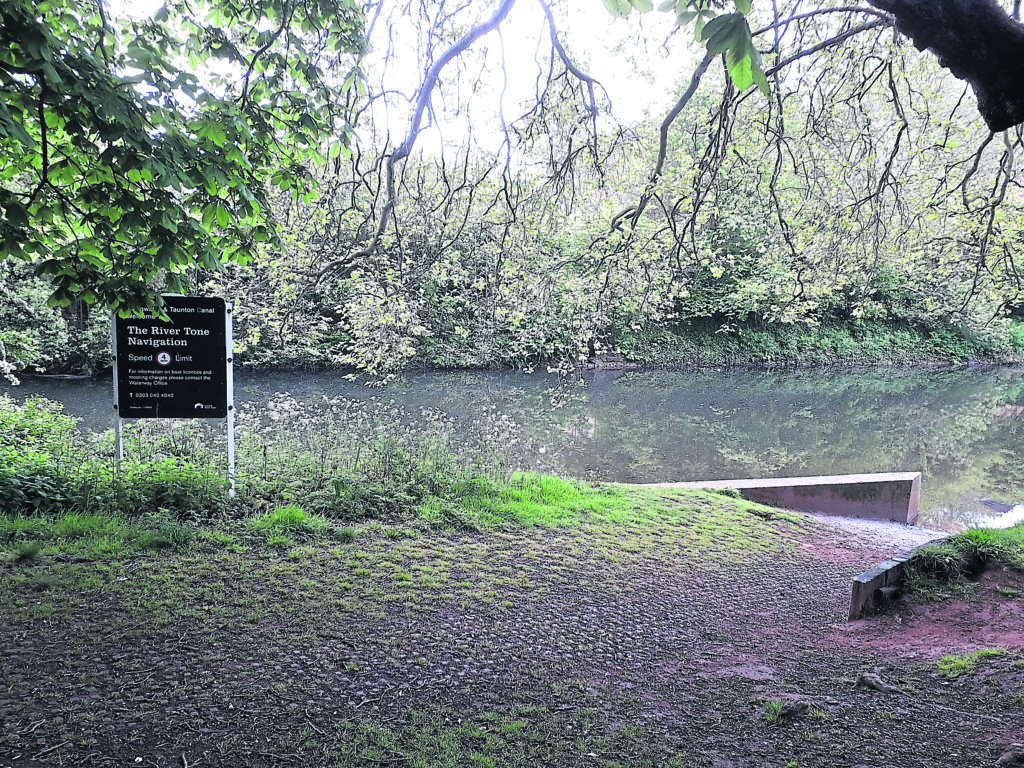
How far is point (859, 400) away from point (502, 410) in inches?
582

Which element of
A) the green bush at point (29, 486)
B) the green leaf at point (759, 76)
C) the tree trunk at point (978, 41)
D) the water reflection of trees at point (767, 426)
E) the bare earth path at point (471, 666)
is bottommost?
the water reflection of trees at point (767, 426)

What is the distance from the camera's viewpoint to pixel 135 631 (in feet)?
10.9

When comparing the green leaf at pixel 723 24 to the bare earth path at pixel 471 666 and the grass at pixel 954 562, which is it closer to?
the bare earth path at pixel 471 666

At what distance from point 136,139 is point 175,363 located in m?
3.46

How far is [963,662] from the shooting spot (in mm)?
3281

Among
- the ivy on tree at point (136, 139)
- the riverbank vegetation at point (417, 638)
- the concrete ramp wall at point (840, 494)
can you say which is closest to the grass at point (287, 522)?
the riverbank vegetation at point (417, 638)

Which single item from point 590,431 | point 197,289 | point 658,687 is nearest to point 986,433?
point 590,431

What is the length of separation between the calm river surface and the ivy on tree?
4.40 m

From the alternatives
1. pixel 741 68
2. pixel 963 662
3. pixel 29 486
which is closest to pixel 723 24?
pixel 741 68

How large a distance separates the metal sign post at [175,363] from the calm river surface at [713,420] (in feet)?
12.4

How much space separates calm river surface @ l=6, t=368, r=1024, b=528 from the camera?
41.1 ft

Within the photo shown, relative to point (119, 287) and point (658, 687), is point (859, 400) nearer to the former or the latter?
point (658, 687)

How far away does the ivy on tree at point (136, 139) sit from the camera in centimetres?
283

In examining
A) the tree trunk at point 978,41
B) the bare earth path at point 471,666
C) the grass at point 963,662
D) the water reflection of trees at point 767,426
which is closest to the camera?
the tree trunk at point 978,41
